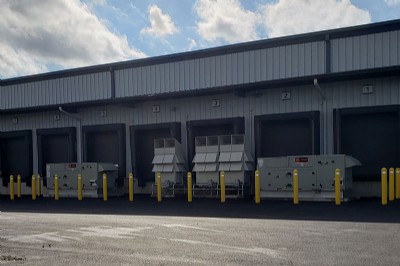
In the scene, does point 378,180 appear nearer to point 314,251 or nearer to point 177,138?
point 177,138

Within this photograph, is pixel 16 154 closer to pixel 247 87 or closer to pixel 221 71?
pixel 221 71

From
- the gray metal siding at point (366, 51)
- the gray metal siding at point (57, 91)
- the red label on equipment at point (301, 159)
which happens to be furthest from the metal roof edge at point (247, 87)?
the red label on equipment at point (301, 159)

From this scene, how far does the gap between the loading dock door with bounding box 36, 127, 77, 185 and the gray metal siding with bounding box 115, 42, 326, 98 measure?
12.7ft

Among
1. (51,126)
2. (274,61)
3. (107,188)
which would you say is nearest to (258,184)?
(274,61)

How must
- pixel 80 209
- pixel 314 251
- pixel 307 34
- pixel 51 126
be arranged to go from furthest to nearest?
pixel 51 126 → pixel 307 34 → pixel 80 209 → pixel 314 251

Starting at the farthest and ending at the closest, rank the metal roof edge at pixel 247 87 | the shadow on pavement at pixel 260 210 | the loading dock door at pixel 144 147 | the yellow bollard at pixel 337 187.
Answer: the loading dock door at pixel 144 147, the metal roof edge at pixel 247 87, the yellow bollard at pixel 337 187, the shadow on pavement at pixel 260 210

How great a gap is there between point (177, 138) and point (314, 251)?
13356 mm

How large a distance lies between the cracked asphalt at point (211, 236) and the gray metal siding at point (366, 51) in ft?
17.0

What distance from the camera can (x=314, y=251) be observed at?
7.56 m

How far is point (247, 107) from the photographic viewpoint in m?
19.2

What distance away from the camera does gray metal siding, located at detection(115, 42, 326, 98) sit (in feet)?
57.9

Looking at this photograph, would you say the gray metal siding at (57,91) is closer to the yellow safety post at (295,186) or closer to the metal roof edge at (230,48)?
the metal roof edge at (230,48)

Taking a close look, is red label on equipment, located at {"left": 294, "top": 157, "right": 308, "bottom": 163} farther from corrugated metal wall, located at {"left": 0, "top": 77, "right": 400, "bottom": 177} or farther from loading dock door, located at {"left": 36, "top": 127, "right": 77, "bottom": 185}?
loading dock door, located at {"left": 36, "top": 127, "right": 77, "bottom": 185}

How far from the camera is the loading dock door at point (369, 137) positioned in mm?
16391
